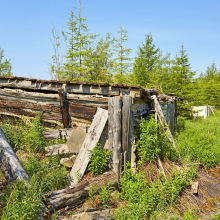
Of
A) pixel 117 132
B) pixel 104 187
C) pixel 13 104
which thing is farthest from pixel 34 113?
pixel 104 187

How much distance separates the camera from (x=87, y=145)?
530cm

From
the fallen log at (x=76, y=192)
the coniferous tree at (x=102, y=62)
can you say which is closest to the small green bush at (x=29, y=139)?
the fallen log at (x=76, y=192)

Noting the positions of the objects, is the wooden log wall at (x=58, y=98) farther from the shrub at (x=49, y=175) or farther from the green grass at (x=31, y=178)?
the shrub at (x=49, y=175)

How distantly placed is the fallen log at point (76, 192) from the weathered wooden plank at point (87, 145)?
1.25ft

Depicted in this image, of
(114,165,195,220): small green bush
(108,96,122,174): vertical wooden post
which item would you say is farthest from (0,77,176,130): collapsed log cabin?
(114,165,195,220): small green bush

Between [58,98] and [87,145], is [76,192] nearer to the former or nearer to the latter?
[87,145]

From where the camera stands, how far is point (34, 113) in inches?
305

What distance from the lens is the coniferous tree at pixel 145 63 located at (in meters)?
19.0

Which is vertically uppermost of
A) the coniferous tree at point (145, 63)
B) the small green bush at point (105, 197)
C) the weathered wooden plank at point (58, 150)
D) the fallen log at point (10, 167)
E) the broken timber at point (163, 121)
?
the coniferous tree at point (145, 63)

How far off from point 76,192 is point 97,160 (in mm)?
886

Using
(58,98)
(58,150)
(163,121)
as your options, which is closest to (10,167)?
(58,150)

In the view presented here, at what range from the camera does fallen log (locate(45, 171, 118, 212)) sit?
4078 mm

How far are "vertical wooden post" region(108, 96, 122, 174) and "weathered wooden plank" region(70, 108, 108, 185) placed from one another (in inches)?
9.1

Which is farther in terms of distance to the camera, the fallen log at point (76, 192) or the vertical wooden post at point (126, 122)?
the vertical wooden post at point (126, 122)
